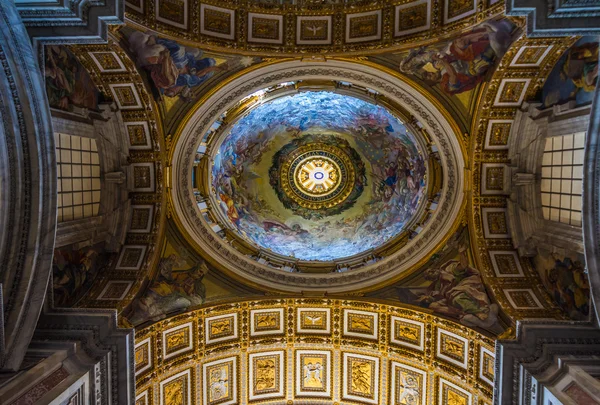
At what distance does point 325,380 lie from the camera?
1577 cm

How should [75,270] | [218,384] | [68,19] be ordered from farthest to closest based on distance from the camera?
[218,384] < [75,270] < [68,19]

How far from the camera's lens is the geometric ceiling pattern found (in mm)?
13883

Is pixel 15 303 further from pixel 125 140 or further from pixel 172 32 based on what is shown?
pixel 172 32

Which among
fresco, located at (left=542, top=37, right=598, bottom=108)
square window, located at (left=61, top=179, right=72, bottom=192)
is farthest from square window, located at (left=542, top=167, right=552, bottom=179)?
square window, located at (left=61, top=179, right=72, bottom=192)

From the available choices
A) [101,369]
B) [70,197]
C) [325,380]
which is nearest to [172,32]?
[70,197]

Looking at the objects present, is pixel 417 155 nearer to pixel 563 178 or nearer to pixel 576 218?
pixel 563 178

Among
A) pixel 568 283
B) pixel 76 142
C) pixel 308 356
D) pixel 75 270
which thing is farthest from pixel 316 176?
pixel 568 283

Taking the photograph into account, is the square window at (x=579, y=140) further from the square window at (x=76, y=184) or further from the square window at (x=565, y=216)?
the square window at (x=76, y=184)

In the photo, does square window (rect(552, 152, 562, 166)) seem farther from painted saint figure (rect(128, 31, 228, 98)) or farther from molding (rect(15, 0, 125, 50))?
molding (rect(15, 0, 125, 50))

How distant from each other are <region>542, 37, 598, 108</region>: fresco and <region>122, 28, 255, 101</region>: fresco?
845 centimetres

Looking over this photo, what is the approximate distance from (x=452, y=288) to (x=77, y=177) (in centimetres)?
1162

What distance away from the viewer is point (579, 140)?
40.8 ft

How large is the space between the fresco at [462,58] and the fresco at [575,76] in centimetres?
163

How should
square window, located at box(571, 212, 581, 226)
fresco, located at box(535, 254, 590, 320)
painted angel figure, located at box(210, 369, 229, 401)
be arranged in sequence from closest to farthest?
fresco, located at box(535, 254, 590, 320) < square window, located at box(571, 212, 581, 226) < painted angel figure, located at box(210, 369, 229, 401)
